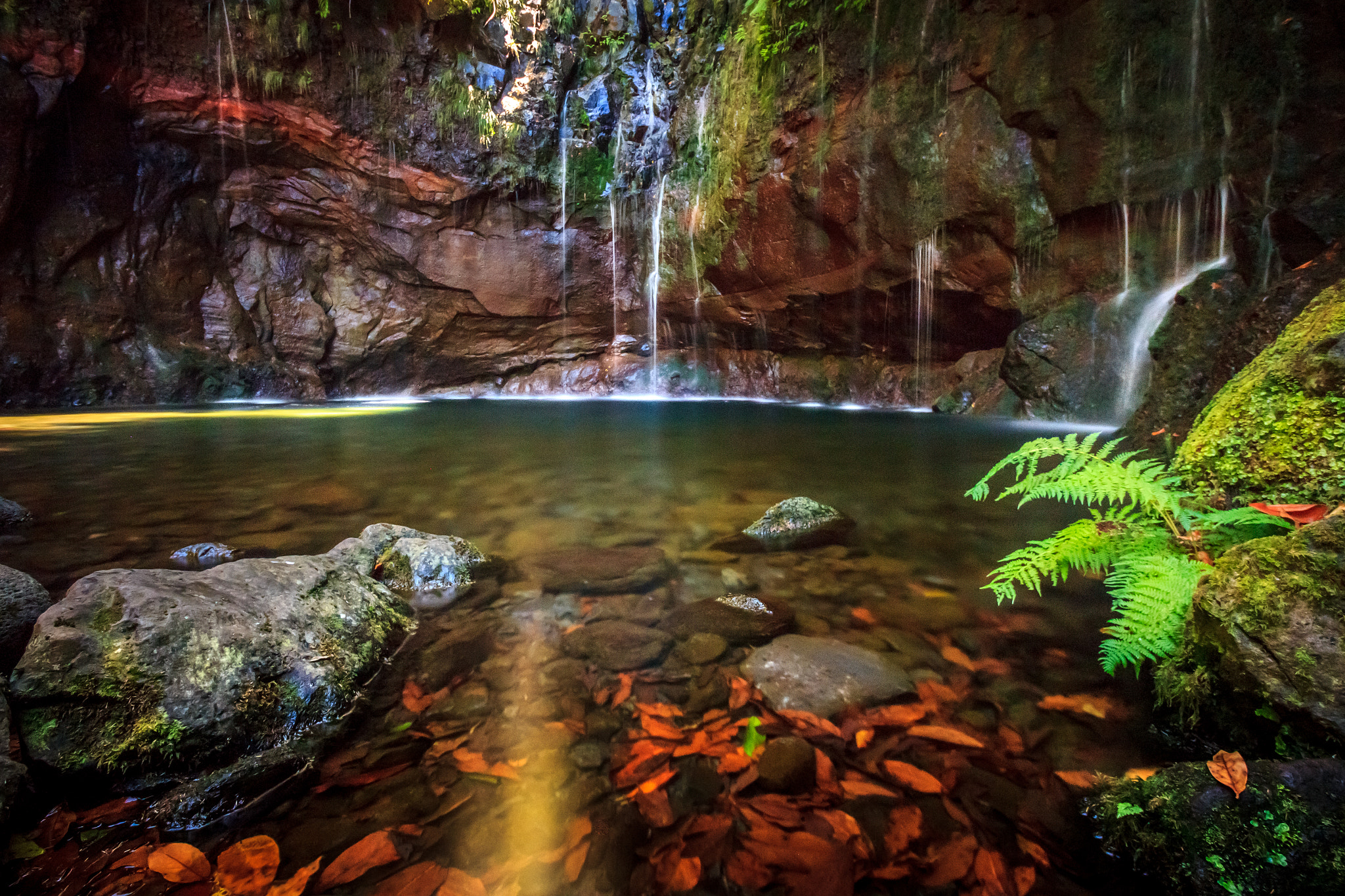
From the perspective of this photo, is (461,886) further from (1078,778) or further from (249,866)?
(1078,778)

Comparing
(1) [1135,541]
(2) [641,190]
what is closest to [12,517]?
(1) [1135,541]

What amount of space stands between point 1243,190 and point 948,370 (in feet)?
18.3

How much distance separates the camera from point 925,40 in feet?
32.3

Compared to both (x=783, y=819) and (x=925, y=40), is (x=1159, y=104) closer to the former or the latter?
(x=925, y=40)

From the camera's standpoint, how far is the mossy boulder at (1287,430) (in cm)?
193

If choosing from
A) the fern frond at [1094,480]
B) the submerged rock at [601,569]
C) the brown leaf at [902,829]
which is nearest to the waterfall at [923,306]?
the submerged rock at [601,569]

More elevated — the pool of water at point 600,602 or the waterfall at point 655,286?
the waterfall at point 655,286

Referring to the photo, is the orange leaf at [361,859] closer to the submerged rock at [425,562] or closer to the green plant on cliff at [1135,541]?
the submerged rock at [425,562]

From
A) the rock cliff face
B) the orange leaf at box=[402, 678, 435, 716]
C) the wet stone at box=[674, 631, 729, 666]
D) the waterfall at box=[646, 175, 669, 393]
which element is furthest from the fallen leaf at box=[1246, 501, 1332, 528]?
the waterfall at box=[646, 175, 669, 393]

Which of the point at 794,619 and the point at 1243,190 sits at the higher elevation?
the point at 1243,190

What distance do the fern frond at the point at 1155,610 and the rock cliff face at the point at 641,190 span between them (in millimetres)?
6405

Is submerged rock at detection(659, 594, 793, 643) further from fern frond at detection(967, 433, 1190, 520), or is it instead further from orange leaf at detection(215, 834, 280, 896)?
orange leaf at detection(215, 834, 280, 896)

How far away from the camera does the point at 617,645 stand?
A: 2.44 meters

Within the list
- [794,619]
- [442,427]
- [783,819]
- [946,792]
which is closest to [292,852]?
[783,819]
